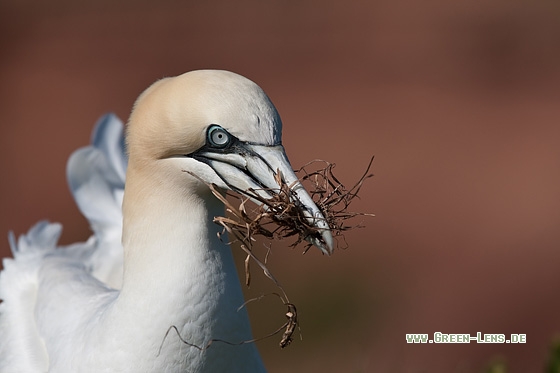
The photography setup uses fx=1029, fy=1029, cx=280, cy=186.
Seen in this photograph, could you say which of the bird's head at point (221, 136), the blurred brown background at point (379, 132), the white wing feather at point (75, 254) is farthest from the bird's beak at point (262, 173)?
the blurred brown background at point (379, 132)

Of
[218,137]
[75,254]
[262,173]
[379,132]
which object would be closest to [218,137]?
[218,137]

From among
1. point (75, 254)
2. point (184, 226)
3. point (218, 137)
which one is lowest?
point (75, 254)

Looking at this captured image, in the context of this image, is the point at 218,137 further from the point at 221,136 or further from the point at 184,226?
the point at 184,226

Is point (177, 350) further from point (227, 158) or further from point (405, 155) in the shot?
point (405, 155)

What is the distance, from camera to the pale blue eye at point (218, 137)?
3.91m

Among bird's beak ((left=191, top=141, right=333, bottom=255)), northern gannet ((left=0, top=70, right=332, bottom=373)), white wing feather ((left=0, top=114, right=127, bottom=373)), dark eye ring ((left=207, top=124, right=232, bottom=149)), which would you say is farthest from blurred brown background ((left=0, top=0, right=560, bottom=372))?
dark eye ring ((left=207, top=124, right=232, bottom=149))

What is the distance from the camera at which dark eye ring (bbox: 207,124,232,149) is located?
3908 mm

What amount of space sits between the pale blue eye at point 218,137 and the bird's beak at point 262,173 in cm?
3

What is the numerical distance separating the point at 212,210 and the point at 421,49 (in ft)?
44.7

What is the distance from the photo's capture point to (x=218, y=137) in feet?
12.9

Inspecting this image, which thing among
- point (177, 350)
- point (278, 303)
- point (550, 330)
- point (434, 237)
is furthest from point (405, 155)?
point (177, 350)

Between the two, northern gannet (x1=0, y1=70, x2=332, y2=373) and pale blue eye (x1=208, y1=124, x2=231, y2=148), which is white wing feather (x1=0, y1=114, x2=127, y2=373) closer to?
northern gannet (x1=0, y1=70, x2=332, y2=373)

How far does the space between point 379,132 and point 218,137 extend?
1048 centimetres

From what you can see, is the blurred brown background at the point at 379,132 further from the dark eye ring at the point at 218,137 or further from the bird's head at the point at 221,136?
the dark eye ring at the point at 218,137
